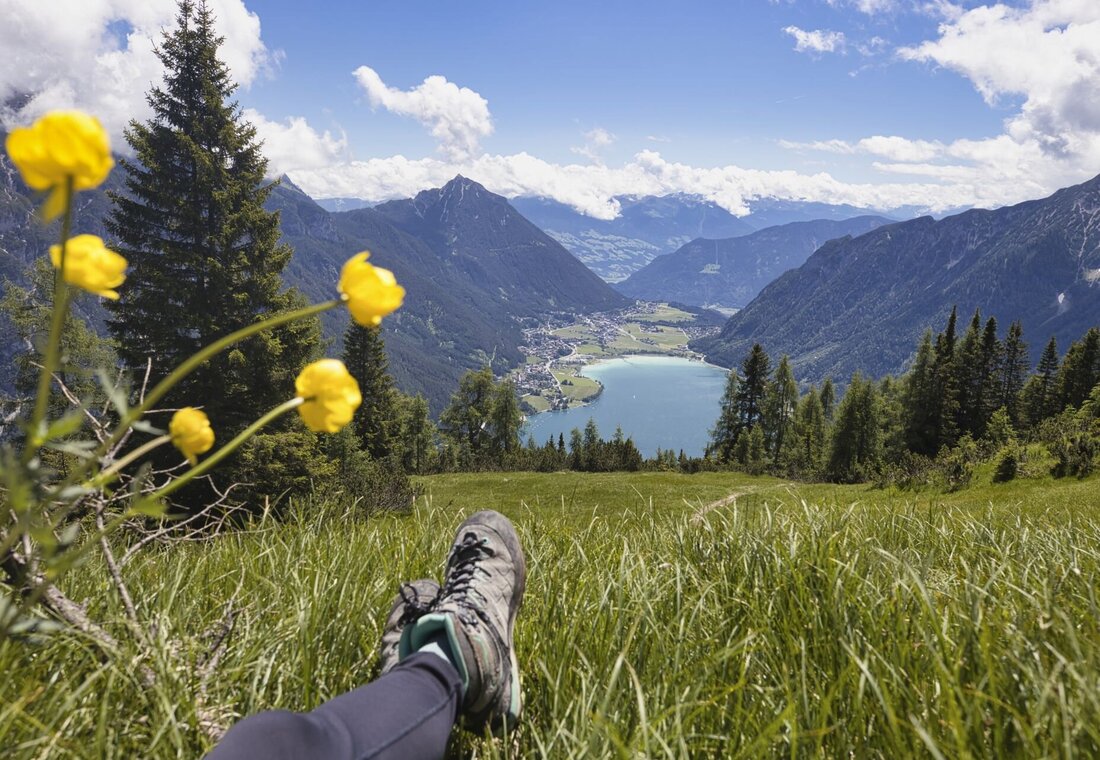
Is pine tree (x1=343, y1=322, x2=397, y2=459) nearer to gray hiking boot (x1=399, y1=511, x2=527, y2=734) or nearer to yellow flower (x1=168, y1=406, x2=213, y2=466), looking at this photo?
gray hiking boot (x1=399, y1=511, x2=527, y2=734)

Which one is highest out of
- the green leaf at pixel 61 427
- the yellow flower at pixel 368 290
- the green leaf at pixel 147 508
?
the yellow flower at pixel 368 290

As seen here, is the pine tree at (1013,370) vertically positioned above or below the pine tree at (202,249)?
below

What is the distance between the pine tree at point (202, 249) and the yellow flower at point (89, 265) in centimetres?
1324

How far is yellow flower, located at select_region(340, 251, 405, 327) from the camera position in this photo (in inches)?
27.0

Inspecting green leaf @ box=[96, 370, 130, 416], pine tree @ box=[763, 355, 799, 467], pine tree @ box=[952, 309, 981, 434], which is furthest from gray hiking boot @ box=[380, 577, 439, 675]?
pine tree @ box=[763, 355, 799, 467]

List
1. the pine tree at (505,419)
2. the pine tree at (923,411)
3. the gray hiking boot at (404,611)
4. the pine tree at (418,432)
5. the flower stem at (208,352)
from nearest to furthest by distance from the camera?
the flower stem at (208,352) < the gray hiking boot at (404,611) < the pine tree at (923,411) < the pine tree at (418,432) < the pine tree at (505,419)

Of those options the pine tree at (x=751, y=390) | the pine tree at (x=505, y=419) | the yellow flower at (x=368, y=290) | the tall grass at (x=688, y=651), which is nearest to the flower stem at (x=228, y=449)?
the yellow flower at (x=368, y=290)

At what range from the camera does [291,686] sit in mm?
1713

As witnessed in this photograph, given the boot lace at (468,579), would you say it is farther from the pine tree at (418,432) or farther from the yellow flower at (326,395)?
the pine tree at (418,432)

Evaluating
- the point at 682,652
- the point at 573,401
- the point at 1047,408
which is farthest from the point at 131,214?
the point at 573,401

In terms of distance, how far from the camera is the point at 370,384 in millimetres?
30094

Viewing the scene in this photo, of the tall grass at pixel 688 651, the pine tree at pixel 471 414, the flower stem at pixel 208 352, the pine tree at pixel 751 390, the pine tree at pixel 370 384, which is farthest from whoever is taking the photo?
the pine tree at pixel 751 390

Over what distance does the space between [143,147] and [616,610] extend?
1684cm

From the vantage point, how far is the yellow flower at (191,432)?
674 mm
